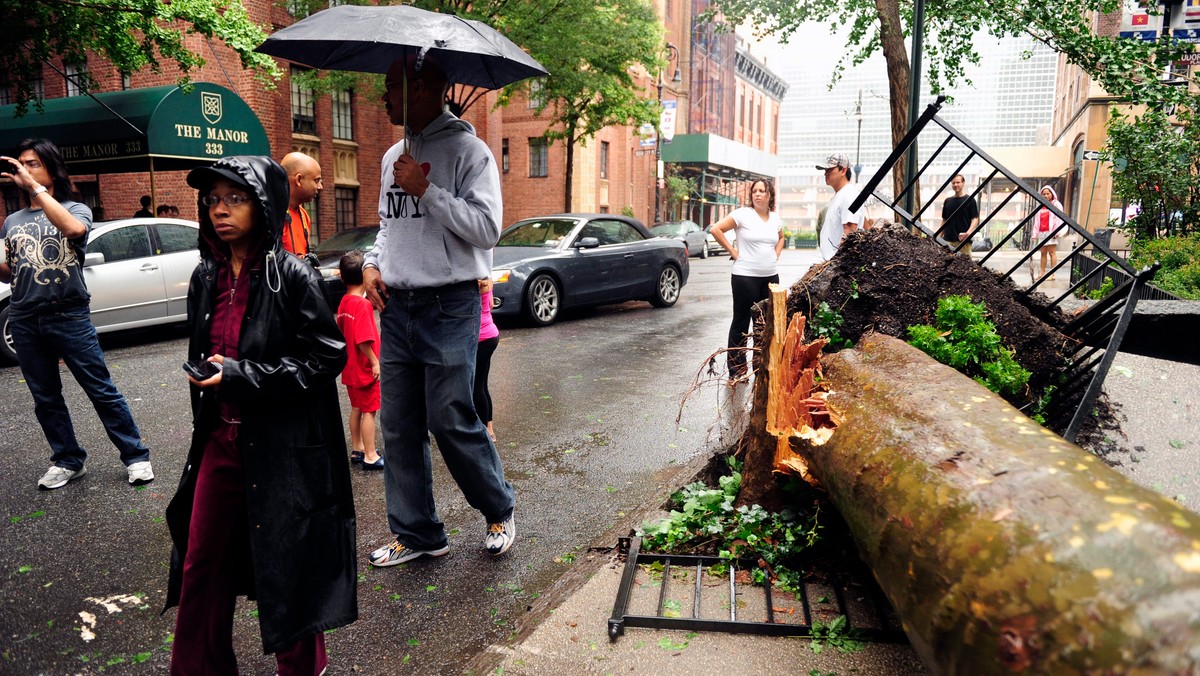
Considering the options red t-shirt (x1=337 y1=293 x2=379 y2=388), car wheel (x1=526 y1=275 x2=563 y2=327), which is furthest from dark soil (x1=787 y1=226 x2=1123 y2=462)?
car wheel (x1=526 y1=275 x2=563 y2=327)

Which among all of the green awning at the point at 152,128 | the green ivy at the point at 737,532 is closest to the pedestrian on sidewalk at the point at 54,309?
the green ivy at the point at 737,532

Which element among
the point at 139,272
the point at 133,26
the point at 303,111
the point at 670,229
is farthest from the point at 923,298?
the point at 670,229

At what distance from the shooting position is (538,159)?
113 ft

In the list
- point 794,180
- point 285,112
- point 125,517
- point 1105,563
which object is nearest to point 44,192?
point 125,517

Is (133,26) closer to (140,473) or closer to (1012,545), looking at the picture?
(140,473)

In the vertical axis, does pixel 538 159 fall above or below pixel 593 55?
below

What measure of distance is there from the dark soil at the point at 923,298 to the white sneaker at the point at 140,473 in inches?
151

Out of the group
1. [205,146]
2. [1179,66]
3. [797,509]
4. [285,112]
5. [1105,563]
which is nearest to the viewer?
[1105,563]

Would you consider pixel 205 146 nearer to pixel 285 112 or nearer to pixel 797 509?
pixel 285 112

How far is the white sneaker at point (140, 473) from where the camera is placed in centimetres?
480

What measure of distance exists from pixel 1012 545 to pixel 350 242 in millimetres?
14390

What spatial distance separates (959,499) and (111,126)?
58.6 ft

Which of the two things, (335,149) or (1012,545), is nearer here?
(1012,545)

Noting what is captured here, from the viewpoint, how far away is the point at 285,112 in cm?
2111
